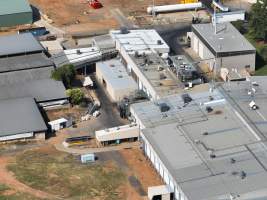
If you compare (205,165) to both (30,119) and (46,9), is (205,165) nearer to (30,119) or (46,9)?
(30,119)


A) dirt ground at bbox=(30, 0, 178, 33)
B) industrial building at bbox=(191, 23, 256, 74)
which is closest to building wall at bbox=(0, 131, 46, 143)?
industrial building at bbox=(191, 23, 256, 74)

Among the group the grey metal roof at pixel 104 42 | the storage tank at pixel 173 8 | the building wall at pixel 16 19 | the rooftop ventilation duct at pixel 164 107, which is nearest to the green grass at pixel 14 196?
the rooftop ventilation duct at pixel 164 107

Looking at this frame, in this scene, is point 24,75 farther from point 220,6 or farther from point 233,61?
point 220,6

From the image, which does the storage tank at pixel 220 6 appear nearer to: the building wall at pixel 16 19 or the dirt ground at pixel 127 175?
the building wall at pixel 16 19

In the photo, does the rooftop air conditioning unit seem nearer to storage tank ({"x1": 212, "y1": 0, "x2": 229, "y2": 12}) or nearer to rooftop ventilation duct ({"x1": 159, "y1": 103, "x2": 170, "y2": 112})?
rooftop ventilation duct ({"x1": 159, "y1": 103, "x2": 170, "y2": 112})

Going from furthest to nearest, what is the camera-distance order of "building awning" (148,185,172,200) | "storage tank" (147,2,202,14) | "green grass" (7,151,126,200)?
1. "storage tank" (147,2,202,14)
2. "green grass" (7,151,126,200)
3. "building awning" (148,185,172,200)

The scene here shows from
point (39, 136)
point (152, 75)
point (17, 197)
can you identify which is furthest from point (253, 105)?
point (17, 197)
